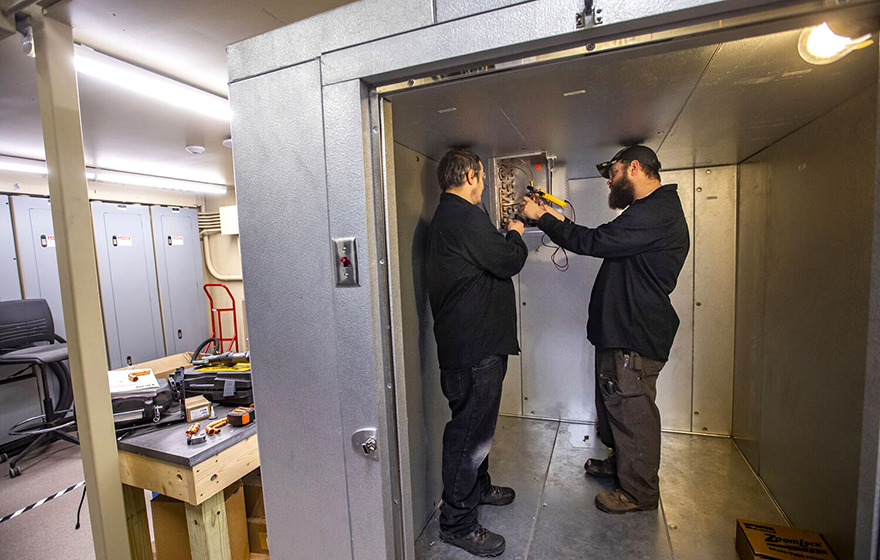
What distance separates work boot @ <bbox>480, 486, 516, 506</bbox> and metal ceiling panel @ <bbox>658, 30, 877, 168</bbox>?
1.88 metres

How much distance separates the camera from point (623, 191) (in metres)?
1.97

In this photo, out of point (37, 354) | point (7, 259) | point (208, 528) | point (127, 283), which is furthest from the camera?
point (127, 283)

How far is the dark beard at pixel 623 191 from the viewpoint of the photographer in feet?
6.35

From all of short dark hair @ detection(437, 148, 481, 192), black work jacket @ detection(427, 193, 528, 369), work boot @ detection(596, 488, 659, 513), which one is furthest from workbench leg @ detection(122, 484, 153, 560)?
work boot @ detection(596, 488, 659, 513)

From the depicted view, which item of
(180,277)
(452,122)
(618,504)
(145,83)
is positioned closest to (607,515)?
(618,504)

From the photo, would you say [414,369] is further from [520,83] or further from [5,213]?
[5,213]

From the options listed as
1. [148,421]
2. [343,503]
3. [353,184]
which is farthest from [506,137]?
[148,421]

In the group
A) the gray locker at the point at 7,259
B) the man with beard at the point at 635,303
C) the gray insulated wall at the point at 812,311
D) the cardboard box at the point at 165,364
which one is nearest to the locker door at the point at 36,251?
the gray locker at the point at 7,259

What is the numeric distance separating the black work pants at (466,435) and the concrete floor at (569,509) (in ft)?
0.54

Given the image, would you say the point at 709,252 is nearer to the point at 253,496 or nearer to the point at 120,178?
the point at 253,496

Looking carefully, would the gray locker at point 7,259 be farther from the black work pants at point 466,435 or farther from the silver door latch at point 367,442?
the silver door latch at point 367,442

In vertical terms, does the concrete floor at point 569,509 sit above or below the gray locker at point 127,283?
below

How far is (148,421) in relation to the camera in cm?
180

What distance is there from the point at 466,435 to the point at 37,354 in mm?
3613
